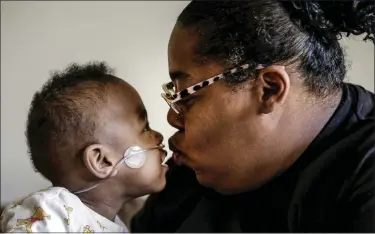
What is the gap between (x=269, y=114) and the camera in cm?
93

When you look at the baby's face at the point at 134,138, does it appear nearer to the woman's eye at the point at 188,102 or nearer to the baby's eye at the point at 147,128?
the baby's eye at the point at 147,128

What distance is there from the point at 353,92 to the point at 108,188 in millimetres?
612

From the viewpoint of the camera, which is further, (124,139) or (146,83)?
(146,83)

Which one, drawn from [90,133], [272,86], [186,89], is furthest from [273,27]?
[90,133]

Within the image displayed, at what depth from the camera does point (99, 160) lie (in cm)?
101

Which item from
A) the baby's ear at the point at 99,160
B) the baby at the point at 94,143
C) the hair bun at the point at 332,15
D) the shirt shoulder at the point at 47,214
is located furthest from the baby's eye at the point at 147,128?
the hair bun at the point at 332,15

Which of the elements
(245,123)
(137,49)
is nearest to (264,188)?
(245,123)

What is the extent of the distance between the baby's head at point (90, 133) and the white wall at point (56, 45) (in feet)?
0.53

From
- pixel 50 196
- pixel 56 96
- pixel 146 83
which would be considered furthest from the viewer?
pixel 146 83

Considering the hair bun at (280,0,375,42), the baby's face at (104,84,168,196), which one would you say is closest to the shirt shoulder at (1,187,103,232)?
the baby's face at (104,84,168,196)

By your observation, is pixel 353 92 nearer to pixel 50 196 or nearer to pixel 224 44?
pixel 224 44

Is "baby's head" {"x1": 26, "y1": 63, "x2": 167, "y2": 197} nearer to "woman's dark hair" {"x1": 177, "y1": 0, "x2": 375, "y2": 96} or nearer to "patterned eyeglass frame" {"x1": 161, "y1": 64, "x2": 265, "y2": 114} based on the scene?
"patterned eyeglass frame" {"x1": 161, "y1": 64, "x2": 265, "y2": 114}

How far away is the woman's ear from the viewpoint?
2.93 ft

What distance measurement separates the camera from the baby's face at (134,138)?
3.36 feet
